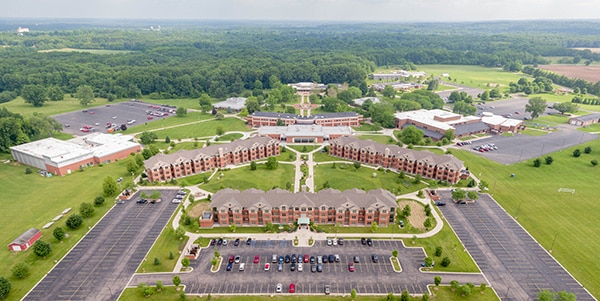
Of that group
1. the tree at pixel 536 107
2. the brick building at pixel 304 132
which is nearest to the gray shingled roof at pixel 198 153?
the brick building at pixel 304 132

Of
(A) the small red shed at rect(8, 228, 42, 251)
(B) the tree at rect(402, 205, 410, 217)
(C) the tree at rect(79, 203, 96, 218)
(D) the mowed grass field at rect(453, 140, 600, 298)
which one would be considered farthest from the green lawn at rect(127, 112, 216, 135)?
(D) the mowed grass field at rect(453, 140, 600, 298)

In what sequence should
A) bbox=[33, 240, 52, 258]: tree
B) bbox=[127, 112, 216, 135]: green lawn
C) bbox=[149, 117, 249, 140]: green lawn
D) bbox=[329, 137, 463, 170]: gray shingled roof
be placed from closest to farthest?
bbox=[33, 240, 52, 258]: tree → bbox=[329, 137, 463, 170]: gray shingled roof → bbox=[149, 117, 249, 140]: green lawn → bbox=[127, 112, 216, 135]: green lawn

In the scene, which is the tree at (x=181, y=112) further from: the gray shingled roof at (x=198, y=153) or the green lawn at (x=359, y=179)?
the green lawn at (x=359, y=179)

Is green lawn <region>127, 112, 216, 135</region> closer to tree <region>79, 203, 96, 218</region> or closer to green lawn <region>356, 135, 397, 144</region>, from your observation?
green lawn <region>356, 135, 397, 144</region>

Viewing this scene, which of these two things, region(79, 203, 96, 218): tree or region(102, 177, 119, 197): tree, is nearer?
region(79, 203, 96, 218): tree

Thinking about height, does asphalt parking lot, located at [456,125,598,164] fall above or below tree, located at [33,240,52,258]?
above

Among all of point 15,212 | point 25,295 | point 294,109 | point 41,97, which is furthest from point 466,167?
point 41,97

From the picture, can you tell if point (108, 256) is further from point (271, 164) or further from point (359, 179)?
point (359, 179)
